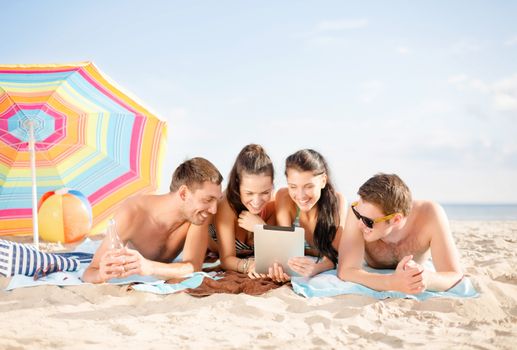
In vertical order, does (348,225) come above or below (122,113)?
below

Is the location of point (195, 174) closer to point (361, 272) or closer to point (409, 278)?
point (361, 272)

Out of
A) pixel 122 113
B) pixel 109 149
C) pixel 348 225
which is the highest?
pixel 122 113

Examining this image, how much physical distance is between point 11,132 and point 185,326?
4.19 metres

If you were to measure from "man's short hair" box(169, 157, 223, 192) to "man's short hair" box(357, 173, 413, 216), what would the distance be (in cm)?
138

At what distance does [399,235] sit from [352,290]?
0.77 metres

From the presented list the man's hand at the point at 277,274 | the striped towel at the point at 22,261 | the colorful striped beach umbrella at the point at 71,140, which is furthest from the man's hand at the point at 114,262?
the colorful striped beach umbrella at the point at 71,140

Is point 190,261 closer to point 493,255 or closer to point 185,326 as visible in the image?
point 185,326

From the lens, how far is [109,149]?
21.5 ft

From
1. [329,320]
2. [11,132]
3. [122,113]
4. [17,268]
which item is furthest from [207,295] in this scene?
[11,132]

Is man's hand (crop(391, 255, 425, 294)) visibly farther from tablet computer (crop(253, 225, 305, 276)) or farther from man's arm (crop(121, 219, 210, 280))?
man's arm (crop(121, 219, 210, 280))

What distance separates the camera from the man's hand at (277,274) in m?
4.25

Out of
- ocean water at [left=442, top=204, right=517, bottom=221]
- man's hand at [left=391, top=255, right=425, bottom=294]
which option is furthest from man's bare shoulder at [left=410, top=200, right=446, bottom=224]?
ocean water at [left=442, top=204, right=517, bottom=221]

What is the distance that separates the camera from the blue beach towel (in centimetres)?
379

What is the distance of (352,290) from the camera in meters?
3.91
